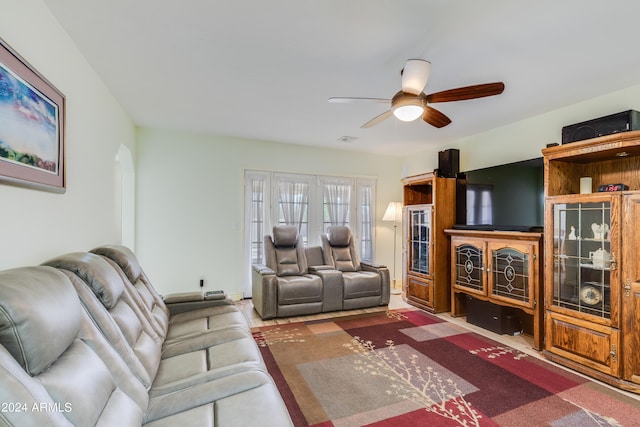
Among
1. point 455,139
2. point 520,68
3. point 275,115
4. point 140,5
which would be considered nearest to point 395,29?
point 520,68

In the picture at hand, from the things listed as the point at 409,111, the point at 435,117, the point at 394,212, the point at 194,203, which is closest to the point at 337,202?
the point at 394,212

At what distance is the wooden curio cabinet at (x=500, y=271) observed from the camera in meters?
3.02

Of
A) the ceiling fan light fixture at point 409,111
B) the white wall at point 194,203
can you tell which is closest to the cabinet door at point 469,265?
the ceiling fan light fixture at point 409,111

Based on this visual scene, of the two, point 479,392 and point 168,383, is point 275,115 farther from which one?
point 479,392

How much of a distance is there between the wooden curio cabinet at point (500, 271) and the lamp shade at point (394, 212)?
142cm

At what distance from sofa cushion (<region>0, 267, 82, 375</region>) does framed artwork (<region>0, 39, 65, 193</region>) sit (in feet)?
1.99

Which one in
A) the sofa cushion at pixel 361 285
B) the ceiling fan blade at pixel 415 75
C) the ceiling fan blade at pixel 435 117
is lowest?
the sofa cushion at pixel 361 285

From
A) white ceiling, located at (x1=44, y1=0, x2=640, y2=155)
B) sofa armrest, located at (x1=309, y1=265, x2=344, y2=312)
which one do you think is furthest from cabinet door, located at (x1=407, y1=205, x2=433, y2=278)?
white ceiling, located at (x1=44, y1=0, x2=640, y2=155)

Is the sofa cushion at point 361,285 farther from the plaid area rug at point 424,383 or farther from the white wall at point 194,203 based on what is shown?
the white wall at point 194,203

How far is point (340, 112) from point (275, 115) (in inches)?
30.7

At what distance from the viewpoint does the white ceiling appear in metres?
1.73

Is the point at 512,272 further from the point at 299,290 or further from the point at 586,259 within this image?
the point at 299,290

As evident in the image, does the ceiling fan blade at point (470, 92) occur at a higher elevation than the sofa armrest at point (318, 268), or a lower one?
higher

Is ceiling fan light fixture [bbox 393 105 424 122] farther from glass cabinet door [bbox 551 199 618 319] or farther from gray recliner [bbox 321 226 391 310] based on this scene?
gray recliner [bbox 321 226 391 310]
